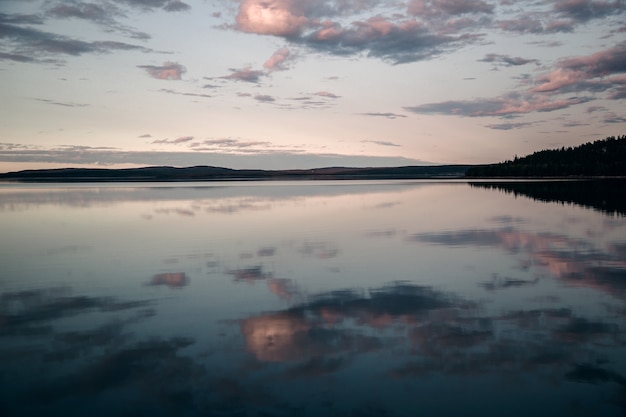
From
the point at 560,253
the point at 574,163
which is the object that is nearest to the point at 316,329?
the point at 560,253

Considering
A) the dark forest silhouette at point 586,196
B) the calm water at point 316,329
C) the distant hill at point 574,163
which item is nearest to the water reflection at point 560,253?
the calm water at point 316,329

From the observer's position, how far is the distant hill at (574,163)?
520 ft

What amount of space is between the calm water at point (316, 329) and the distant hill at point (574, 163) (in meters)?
160

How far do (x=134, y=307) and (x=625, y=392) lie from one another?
9.01 meters

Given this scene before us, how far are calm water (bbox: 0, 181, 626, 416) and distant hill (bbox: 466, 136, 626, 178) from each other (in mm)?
159736

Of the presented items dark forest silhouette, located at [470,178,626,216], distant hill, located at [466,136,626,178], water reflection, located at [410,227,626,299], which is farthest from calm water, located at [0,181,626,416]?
distant hill, located at [466,136,626,178]

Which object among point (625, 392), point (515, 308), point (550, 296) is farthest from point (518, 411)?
point (550, 296)

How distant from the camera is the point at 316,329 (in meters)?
9.41

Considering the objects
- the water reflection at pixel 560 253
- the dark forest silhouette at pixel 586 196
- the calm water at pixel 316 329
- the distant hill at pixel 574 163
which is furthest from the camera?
the distant hill at pixel 574 163

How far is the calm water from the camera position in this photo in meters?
6.72

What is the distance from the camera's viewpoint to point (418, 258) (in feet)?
55.1

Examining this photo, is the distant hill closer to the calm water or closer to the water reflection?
the water reflection

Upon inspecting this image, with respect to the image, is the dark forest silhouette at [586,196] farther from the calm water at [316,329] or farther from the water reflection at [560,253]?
the calm water at [316,329]

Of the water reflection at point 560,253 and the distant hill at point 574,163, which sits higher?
the distant hill at point 574,163
